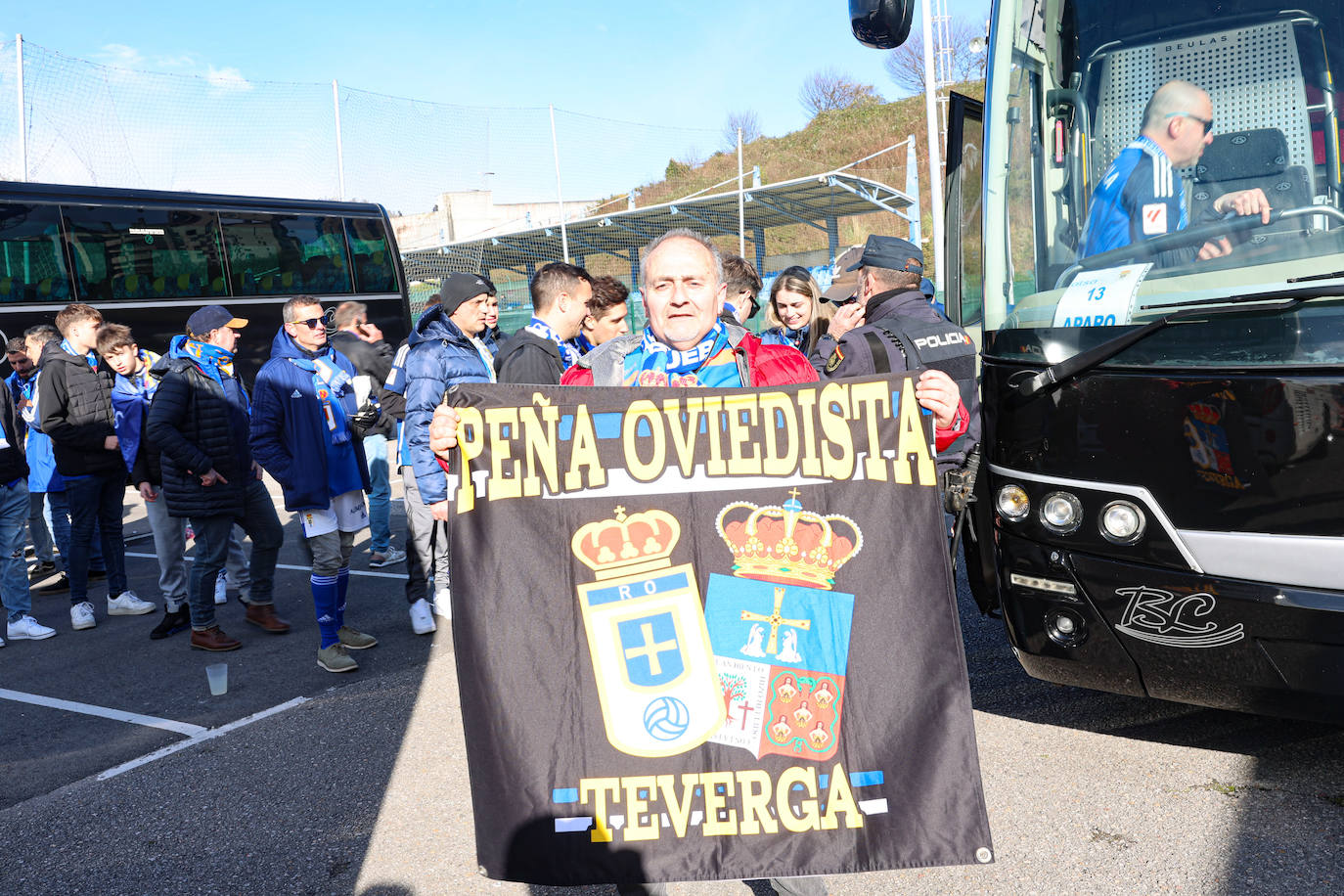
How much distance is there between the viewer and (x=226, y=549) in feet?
20.3

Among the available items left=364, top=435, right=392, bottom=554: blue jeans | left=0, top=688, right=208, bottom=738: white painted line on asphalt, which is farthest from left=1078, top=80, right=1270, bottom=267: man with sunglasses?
left=364, top=435, right=392, bottom=554: blue jeans

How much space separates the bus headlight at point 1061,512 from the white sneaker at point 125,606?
6.44m

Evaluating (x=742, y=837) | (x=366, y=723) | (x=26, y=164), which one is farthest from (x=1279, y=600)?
(x=26, y=164)

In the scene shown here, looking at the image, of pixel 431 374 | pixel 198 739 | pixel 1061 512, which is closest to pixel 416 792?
pixel 198 739

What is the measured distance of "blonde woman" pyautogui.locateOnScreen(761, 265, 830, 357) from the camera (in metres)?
6.82

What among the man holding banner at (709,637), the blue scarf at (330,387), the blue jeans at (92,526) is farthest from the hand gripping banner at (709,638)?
the blue jeans at (92,526)

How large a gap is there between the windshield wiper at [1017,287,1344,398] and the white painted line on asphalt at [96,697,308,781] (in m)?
3.84

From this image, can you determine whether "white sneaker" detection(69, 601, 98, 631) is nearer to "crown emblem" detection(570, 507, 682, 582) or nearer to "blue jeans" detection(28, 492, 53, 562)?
"blue jeans" detection(28, 492, 53, 562)

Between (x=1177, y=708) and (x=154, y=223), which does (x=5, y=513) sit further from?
(x=154, y=223)

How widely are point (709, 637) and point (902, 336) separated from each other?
88.5 inches

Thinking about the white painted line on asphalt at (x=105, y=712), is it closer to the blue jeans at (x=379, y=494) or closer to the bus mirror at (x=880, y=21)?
the blue jeans at (x=379, y=494)

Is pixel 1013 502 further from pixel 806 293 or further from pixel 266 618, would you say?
pixel 266 618

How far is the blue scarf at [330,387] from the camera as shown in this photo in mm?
5652

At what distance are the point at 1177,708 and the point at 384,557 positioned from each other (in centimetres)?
598
